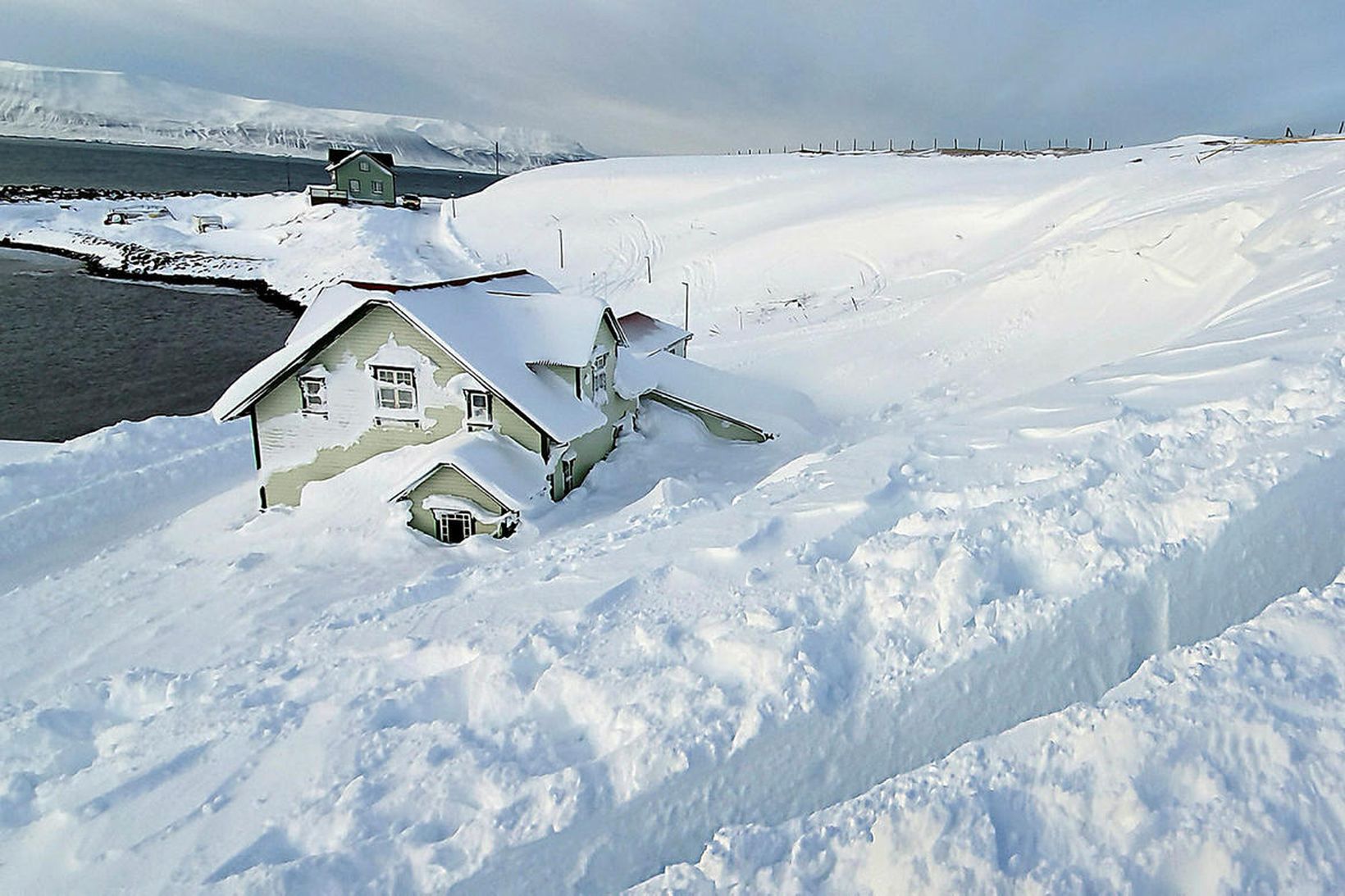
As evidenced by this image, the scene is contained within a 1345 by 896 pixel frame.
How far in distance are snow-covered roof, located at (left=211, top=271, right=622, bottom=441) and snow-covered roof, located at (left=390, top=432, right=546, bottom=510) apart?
0.99m

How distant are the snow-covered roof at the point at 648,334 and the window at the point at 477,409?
28.2 ft

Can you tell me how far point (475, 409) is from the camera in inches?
670

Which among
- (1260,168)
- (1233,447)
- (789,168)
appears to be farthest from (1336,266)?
(789,168)

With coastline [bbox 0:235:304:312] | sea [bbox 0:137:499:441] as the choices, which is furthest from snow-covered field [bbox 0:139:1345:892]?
coastline [bbox 0:235:304:312]

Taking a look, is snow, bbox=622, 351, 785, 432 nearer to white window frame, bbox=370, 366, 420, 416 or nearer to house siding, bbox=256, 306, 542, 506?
house siding, bbox=256, 306, 542, 506

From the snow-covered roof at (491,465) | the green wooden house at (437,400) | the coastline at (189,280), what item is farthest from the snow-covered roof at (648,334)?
the coastline at (189,280)

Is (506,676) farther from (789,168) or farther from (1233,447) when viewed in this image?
(789,168)

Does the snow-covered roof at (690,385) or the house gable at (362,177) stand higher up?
the house gable at (362,177)

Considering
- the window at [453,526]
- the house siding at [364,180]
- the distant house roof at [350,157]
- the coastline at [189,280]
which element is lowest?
the window at [453,526]

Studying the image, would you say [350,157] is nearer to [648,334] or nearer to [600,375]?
[648,334]

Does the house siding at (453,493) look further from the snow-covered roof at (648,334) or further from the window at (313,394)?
the snow-covered roof at (648,334)

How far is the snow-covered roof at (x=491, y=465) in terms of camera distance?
15711 mm

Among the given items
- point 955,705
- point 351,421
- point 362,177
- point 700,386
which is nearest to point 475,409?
point 351,421

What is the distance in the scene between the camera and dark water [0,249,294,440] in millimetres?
26625
